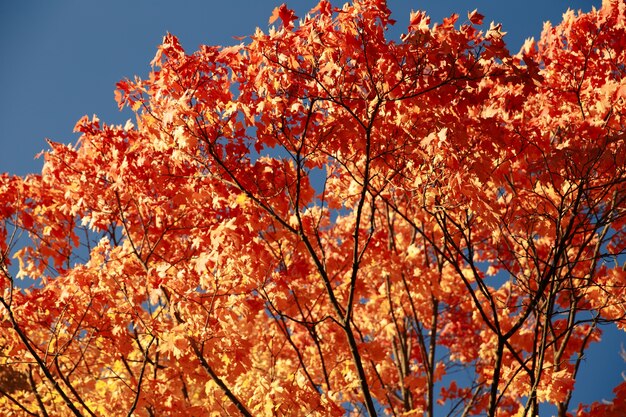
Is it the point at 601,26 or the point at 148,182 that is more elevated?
the point at 601,26

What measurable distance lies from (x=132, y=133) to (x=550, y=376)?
634 cm

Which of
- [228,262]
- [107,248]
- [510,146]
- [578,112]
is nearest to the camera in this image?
[228,262]

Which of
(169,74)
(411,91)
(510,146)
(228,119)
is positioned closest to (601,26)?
(510,146)

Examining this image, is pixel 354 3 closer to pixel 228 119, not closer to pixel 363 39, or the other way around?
pixel 363 39

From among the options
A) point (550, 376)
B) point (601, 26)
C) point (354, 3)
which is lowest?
point (550, 376)

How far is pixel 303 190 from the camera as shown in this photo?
7242 millimetres

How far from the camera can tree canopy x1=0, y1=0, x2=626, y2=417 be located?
5.34 m

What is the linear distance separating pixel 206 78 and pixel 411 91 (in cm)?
212

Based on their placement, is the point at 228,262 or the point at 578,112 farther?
the point at 578,112

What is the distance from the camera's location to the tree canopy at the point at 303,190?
17.5 ft

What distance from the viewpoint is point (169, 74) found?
5652mm

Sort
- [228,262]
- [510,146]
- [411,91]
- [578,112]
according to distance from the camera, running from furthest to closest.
Result: [578,112], [510,146], [228,262], [411,91]

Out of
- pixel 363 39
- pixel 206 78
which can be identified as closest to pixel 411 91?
pixel 363 39

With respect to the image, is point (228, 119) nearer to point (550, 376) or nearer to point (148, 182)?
point (148, 182)
